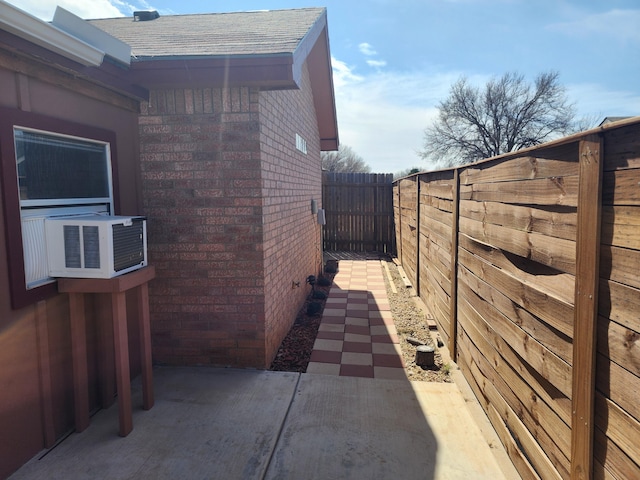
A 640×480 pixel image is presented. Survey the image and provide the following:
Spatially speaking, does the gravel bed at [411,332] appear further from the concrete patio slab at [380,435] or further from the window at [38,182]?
the window at [38,182]

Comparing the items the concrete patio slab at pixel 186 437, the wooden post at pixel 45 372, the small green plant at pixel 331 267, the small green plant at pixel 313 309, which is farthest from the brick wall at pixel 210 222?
the small green plant at pixel 331 267

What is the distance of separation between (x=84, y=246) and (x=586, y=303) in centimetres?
293

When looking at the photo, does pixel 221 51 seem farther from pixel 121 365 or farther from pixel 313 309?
pixel 313 309

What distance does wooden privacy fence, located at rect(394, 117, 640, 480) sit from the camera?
5.09 feet

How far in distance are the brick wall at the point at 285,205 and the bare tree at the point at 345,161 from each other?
33667 mm

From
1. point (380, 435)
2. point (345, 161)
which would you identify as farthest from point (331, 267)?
point (345, 161)

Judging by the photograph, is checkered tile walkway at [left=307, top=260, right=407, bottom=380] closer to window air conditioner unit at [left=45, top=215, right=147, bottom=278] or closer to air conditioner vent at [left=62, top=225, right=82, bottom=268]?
window air conditioner unit at [left=45, top=215, right=147, bottom=278]

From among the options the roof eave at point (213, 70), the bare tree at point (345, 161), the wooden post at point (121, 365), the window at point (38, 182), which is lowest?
the wooden post at point (121, 365)

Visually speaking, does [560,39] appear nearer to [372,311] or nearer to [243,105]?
[372,311]

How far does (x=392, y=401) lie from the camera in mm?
3449

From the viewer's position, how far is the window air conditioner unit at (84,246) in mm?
2732

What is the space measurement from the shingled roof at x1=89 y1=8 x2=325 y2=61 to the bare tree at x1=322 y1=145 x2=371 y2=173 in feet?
113

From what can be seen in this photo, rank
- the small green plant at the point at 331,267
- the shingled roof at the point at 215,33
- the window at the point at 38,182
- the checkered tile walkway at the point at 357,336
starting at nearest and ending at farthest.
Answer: the window at the point at 38,182, the shingled roof at the point at 215,33, the checkered tile walkway at the point at 357,336, the small green plant at the point at 331,267

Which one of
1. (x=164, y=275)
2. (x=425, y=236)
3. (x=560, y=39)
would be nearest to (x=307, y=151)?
(x=425, y=236)
